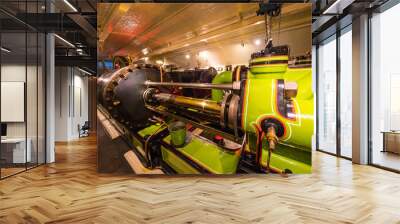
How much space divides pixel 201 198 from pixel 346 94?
508 cm

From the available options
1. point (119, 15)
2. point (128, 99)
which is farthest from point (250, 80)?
point (119, 15)

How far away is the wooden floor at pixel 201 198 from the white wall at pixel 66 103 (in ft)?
23.3

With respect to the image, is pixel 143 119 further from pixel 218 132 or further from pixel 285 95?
pixel 285 95

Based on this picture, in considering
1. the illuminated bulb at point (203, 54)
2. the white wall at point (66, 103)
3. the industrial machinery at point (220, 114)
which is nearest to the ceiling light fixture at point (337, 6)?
the industrial machinery at point (220, 114)

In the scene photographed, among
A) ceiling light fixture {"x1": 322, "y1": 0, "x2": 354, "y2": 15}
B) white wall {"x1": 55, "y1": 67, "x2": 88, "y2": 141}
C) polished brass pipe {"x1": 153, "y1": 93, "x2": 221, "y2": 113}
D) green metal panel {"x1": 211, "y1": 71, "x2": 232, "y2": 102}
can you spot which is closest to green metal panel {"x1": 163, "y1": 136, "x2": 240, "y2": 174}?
polished brass pipe {"x1": 153, "y1": 93, "x2": 221, "y2": 113}

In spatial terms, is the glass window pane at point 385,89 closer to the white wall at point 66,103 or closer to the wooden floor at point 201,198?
the wooden floor at point 201,198

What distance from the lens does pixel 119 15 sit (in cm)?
547

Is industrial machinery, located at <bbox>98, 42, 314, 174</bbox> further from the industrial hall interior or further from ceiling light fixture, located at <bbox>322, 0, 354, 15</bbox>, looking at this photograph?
ceiling light fixture, located at <bbox>322, 0, 354, 15</bbox>

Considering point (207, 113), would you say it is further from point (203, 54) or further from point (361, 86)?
point (361, 86)

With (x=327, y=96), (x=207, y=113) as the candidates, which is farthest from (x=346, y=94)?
(x=207, y=113)

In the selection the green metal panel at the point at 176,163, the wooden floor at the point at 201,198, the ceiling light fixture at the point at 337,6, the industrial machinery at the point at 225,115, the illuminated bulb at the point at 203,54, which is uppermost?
the ceiling light fixture at the point at 337,6

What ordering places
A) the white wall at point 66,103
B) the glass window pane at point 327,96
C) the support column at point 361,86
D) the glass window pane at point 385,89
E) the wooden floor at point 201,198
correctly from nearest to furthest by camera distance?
the wooden floor at point 201,198 < the glass window pane at point 385,89 < the support column at point 361,86 < the glass window pane at point 327,96 < the white wall at point 66,103

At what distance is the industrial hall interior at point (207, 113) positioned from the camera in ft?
A: 14.3

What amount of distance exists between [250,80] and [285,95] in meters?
0.61
